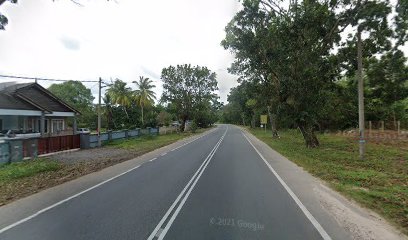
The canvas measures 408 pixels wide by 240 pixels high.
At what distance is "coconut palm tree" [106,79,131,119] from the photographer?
61875mm

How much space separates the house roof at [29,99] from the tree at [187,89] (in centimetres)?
2603

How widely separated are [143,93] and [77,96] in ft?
94.0

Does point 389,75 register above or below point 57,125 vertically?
above

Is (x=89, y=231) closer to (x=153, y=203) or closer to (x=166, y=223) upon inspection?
(x=166, y=223)

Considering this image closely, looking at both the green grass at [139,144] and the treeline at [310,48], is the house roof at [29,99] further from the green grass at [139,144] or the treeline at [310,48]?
the treeline at [310,48]

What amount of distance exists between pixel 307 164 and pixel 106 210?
11.1m

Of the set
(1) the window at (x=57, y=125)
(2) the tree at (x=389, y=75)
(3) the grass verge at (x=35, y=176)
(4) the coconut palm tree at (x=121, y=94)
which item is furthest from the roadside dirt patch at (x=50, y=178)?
(4) the coconut palm tree at (x=121, y=94)

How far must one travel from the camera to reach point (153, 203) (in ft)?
26.1

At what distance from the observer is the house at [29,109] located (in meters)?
24.1

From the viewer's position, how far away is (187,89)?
56.6 meters

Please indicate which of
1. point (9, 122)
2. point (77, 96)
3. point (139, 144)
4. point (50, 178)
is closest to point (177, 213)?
point (50, 178)

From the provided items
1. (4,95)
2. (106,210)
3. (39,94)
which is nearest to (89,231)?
(106,210)

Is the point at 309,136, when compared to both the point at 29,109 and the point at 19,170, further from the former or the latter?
the point at 29,109

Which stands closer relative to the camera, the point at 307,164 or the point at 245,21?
the point at 307,164
